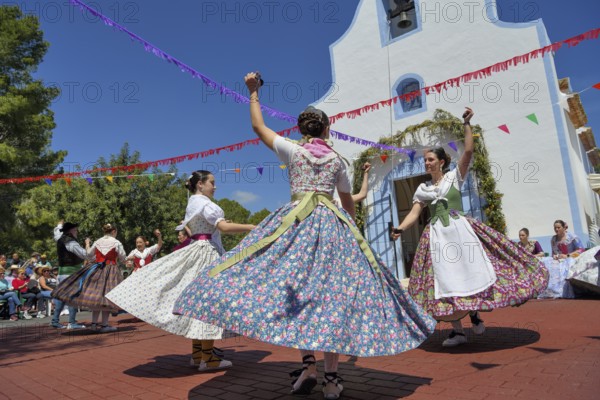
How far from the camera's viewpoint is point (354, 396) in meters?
2.53

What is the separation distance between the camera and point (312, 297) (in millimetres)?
2191

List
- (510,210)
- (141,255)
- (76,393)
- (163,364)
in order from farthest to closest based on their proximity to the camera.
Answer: (510,210)
(141,255)
(163,364)
(76,393)

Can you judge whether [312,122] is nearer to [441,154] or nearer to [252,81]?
[252,81]

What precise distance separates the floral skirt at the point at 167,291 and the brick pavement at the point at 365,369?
1.28 feet

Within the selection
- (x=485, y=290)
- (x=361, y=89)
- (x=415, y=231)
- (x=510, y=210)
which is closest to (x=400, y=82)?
(x=361, y=89)

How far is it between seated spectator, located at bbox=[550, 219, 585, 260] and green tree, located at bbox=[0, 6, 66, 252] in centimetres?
1613

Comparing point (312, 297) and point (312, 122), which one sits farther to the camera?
point (312, 122)

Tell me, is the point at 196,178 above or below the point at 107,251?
above

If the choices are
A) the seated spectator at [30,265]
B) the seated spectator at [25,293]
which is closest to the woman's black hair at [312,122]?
the seated spectator at [25,293]

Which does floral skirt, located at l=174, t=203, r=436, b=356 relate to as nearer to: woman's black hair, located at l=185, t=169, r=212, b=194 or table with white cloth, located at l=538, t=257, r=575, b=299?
woman's black hair, located at l=185, t=169, r=212, b=194

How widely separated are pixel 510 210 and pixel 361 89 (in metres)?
4.87

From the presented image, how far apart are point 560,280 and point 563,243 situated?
0.75m

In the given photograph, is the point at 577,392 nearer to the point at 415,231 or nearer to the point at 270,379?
the point at 270,379

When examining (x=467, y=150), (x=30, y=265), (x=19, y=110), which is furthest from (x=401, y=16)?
(x=19, y=110)
